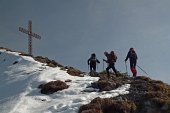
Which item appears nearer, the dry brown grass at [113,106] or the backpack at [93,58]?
the dry brown grass at [113,106]

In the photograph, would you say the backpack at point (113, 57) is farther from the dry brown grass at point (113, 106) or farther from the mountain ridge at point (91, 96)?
the dry brown grass at point (113, 106)

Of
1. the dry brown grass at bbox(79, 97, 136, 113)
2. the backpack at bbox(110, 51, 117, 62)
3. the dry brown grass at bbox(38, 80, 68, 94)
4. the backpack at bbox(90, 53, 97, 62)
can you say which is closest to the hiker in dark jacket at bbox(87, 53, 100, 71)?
the backpack at bbox(90, 53, 97, 62)

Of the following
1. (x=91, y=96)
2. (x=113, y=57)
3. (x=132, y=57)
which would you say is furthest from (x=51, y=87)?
(x=132, y=57)

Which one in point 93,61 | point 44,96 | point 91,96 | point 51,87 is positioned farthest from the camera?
point 93,61

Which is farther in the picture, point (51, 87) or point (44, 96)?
point (51, 87)

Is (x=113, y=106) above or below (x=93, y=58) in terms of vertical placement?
below

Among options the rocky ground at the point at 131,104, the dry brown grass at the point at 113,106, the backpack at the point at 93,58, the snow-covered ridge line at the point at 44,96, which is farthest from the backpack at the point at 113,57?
the dry brown grass at the point at 113,106

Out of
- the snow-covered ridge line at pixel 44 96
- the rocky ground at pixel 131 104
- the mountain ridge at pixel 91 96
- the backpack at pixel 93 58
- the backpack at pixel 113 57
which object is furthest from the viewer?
the backpack at pixel 93 58

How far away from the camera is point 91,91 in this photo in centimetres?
1152

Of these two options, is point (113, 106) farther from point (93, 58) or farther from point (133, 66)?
point (93, 58)

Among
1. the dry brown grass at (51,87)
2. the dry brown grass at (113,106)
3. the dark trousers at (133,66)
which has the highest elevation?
the dark trousers at (133,66)

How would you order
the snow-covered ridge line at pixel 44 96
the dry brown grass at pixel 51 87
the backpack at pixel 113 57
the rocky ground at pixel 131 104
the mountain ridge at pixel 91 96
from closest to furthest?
1. the rocky ground at pixel 131 104
2. the mountain ridge at pixel 91 96
3. the snow-covered ridge line at pixel 44 96
4. the dry brown grass at pixel 51 87
5. the backpack at pixel 113 57

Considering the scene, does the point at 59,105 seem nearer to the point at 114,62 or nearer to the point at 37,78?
the point at 37,78

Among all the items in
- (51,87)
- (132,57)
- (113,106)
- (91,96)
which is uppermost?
(132,57)
